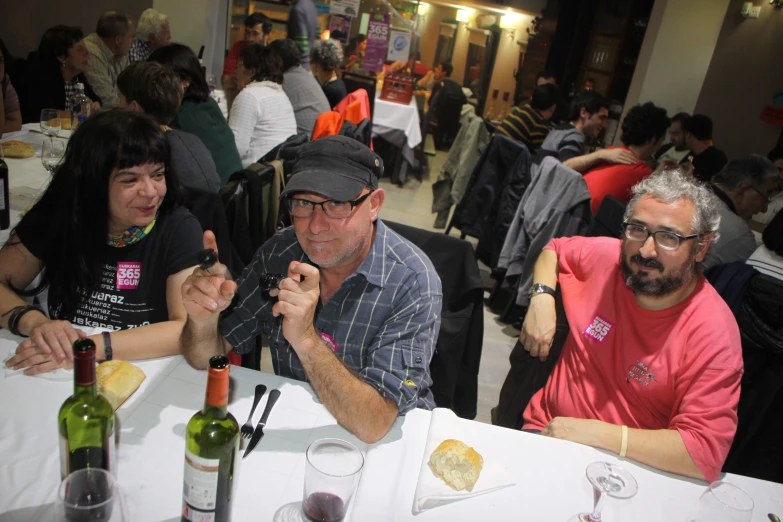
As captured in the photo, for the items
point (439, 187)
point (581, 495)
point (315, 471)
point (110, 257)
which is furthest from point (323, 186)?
point (439, 187)

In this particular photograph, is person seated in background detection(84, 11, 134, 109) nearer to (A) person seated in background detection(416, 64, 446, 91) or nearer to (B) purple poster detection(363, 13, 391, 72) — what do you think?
(B) purple poster detection(363, 13, 391, 72)

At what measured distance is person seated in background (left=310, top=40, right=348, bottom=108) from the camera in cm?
538

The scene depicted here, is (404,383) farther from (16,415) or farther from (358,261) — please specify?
(16,415)

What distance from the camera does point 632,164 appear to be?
3354 mm

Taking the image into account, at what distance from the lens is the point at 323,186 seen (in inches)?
50.7

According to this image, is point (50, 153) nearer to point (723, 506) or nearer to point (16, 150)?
point (16, 150)

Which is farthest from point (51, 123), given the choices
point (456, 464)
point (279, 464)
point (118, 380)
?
point (456, 464)

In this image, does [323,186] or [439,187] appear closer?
[323,186]

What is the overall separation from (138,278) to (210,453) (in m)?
0.93

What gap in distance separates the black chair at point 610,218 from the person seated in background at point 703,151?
217cm

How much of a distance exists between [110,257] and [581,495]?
142 cm

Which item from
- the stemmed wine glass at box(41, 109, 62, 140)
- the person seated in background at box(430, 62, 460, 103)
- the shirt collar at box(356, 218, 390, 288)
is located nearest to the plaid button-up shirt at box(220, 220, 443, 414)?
the shirt collar at box(356, 218, 390, 288)

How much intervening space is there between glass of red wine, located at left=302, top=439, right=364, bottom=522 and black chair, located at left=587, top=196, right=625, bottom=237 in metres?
1.98

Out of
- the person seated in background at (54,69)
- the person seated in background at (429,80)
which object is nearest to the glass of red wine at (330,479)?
the person seated in background at (54,69)
